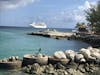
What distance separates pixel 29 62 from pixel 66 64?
350cm

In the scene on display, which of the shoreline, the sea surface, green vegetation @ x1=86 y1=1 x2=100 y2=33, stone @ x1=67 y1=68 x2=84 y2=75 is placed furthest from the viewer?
green vegetation @ x1=86 y1=1 x2=100 y2=33

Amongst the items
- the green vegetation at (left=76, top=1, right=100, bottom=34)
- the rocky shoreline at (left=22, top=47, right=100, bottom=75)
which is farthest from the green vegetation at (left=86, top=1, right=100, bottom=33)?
the rocky shoreline at (left=22, top=47, right=100, bottom=75)

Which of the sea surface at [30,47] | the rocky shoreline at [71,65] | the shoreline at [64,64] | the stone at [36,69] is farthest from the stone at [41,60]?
the sea surface at [30,47]

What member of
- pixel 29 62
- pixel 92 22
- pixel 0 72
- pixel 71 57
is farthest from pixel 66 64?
pixel 92 22

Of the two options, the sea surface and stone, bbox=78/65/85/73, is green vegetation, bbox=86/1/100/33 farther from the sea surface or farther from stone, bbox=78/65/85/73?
stone, bbox=78/65/85/73

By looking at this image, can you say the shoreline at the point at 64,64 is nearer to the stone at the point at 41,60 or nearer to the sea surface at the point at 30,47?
the stone at the point at 41,60

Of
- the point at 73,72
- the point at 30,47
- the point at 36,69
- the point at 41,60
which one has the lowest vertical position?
the point at 30,47

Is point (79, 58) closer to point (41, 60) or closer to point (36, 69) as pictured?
point (41, 60)

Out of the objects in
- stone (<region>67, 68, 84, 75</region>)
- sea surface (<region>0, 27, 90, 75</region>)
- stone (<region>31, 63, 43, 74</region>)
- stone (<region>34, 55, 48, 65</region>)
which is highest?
stone (<region>34, 55, 48, 65</region>)

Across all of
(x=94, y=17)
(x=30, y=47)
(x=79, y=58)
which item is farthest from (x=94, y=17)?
(x=79, y=58)

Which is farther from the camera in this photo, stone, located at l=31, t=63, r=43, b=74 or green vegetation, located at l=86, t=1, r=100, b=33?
green vegetation, located at l=86, t=1, r=100, b=33

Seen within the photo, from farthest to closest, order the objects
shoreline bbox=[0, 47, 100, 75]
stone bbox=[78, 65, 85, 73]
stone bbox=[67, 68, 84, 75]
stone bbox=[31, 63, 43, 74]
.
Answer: stone bbox=[78, 65, 85, 73]
shoreline bbox=[0, 47, 100, 75]
stone bbox=[31, 63, 43, 74]
stone bbox=[67, 68, 84, 75]

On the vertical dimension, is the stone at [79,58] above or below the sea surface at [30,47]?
above

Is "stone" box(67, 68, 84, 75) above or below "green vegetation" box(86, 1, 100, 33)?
below
